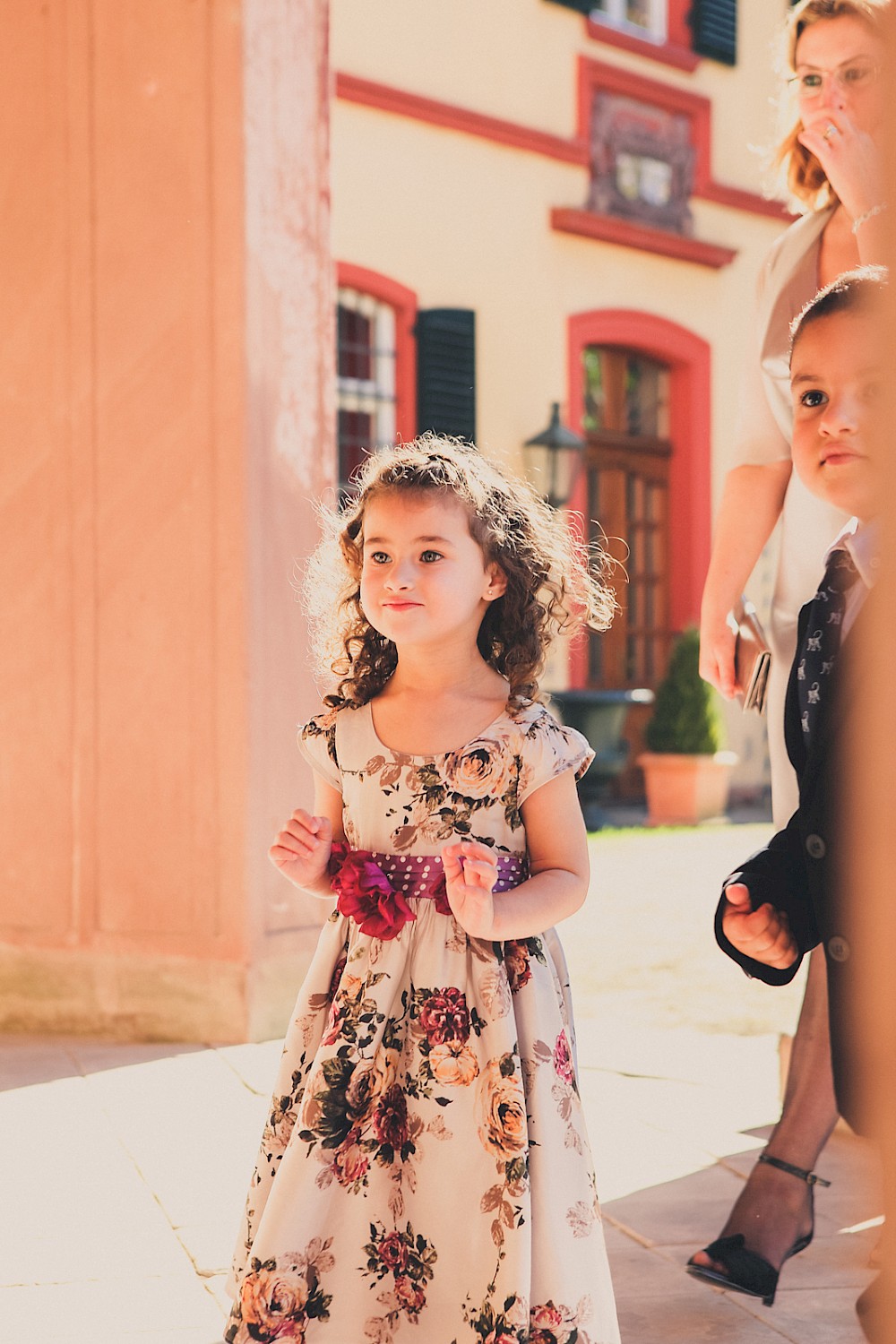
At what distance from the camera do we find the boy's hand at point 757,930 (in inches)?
60.4

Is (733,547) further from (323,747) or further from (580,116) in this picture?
(580,116)

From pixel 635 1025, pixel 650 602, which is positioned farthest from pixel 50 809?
pixel 650 602

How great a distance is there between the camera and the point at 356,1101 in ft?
5.90

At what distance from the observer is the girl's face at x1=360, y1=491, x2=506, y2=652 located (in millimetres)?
1878

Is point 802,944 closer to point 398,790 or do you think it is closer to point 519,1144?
point 519,1144

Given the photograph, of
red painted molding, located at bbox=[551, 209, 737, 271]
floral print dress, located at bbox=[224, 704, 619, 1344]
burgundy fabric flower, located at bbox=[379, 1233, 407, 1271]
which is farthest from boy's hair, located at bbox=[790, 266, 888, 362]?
red painted molding, located at bbox=[551, 209, 737, 271]

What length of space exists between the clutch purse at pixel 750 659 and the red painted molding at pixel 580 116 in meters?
7.57

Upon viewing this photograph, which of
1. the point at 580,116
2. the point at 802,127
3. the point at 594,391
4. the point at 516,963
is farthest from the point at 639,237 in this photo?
the point at 516,963

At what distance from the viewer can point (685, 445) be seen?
37.5 feet

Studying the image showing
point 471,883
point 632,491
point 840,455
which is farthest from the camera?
point 632,491

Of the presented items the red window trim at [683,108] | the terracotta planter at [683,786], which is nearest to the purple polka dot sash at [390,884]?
the terracotta planter at [683,786]

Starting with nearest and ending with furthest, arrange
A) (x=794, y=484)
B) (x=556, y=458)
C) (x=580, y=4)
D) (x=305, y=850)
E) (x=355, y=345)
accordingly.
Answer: (x=305, y=850) → (x=794, y=484) → (x=355, y=345) → (x=556, y=458) → (x=580, y=4)

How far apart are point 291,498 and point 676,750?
22.0ft

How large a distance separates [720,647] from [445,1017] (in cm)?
85
